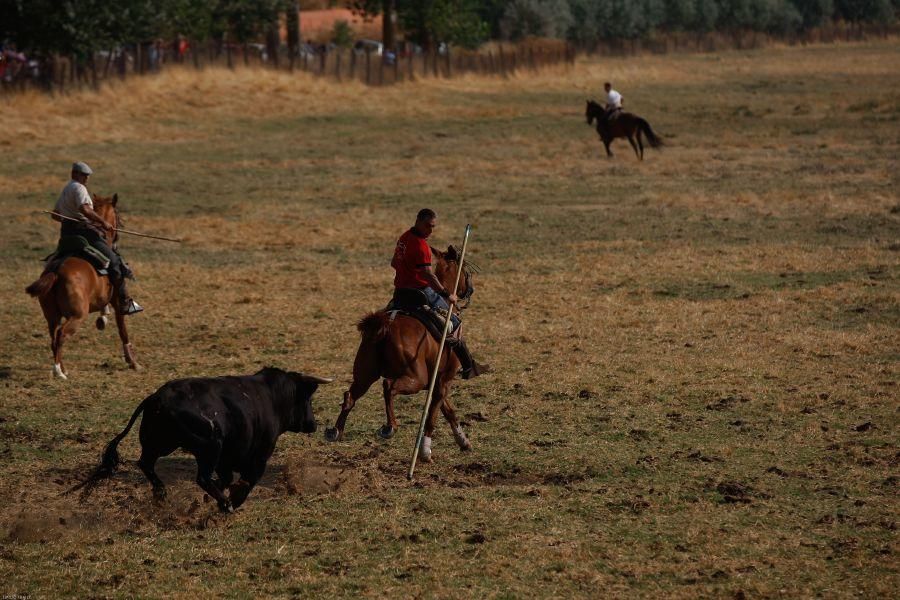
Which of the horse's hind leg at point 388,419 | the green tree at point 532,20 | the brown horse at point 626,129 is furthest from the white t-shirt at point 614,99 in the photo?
the green tree at point 532,20

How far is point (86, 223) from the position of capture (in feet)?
51.3

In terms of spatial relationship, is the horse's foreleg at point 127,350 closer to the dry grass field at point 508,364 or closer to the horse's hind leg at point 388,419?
the dry grass field at point 508,364

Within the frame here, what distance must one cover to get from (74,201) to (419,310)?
5360mm

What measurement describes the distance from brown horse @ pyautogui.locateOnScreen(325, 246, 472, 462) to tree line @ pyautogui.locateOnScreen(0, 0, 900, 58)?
3324 cm

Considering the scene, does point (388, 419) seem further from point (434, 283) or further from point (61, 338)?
point (61, 338)

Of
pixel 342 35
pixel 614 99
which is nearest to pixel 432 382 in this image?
pixel 614 99

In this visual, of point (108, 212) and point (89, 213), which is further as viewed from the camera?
point (108, 212)

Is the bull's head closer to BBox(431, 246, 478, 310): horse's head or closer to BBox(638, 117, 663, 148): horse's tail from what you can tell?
BBox(431, 246, 478, 310): horse's head

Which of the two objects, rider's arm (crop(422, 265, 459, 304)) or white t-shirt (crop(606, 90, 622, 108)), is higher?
white t-shirt (crop(606, 90, 622, 108))

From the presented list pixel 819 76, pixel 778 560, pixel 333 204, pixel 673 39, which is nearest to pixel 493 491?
pixel 778 560

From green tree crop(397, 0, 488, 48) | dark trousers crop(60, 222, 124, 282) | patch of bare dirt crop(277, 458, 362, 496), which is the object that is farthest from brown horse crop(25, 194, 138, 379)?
green tree crop(397, 0, 488, 48)

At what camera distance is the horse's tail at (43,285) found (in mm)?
15031

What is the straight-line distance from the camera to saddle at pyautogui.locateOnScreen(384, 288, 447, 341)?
12234 mm

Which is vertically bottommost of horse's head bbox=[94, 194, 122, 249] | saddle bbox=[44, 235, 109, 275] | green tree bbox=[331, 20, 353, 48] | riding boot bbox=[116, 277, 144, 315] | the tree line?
riding boot bbox=[116, 277, 144, 315]
